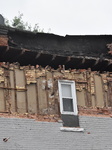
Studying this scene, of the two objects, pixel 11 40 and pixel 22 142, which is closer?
pixel 22 142

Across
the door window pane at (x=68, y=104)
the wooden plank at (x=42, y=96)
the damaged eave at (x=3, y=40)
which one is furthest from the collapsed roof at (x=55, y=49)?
the door window pane at (x=68, y=104)

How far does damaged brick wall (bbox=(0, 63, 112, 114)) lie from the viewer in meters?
17.8

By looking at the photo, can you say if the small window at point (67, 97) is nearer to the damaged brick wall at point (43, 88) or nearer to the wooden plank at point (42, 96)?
the damaged brick wall at point (43, 88)

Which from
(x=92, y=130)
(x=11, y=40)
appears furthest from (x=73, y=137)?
(x=11, y=40)

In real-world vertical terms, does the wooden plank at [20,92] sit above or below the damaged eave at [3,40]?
below

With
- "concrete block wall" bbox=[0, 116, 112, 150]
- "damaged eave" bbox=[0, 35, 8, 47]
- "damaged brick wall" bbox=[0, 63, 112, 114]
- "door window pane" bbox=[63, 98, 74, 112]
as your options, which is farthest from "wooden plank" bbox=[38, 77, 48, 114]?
"damaged eave" bbox=[0, 35, 8, 47]

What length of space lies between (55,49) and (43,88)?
329 centimetres

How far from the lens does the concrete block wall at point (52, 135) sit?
1697 cm

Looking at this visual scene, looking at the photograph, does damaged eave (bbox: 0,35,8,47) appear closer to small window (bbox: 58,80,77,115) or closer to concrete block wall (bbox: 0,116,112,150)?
small window (bbox: 58,80,77,115)

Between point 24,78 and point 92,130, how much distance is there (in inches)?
141

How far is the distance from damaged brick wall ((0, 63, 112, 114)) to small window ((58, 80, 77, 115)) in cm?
19

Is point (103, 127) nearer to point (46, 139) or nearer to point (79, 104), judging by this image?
point (79, 104)

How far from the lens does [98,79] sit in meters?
20.1

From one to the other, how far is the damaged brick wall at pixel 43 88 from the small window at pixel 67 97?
0.19 metres
